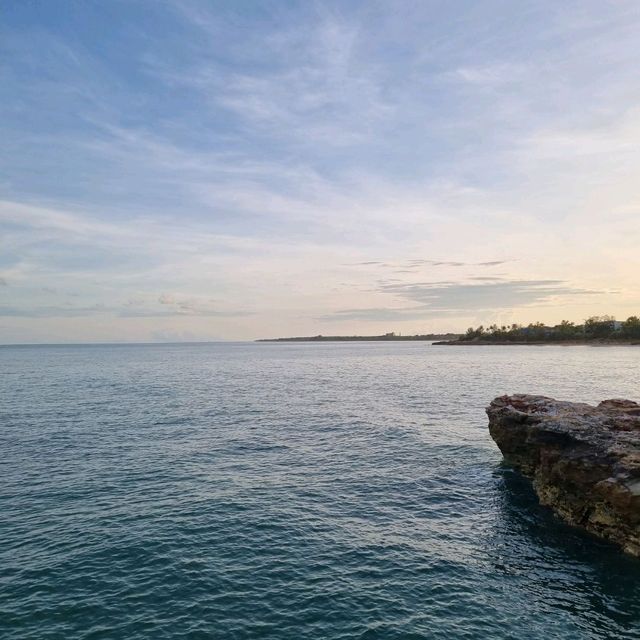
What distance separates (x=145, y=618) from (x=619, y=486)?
20872mm

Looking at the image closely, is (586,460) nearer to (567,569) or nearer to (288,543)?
(567,569)

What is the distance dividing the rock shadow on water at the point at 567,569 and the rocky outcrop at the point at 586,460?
0.93 meters

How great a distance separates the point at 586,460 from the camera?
24.5 meters

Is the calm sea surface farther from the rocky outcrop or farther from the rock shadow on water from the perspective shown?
the rocky outcrop

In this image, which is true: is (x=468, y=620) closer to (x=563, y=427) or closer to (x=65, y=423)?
(x=563, y=427)

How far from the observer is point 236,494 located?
28828 millimetres

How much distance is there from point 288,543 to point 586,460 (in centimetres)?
1596

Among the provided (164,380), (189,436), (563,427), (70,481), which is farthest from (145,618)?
(164,380)

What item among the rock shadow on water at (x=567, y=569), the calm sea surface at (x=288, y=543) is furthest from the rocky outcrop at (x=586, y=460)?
the calm sea surface at (x=288, y=543)

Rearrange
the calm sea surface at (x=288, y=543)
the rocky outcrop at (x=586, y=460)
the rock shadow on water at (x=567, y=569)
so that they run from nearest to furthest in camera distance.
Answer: the calm sea surface at (x=288, y=543) → the rock shadow on water at (x=567, y=569) → the rocky outcrop at (x=586, y=460)

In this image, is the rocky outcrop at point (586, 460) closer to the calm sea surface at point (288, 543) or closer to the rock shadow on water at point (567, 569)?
the rock shadow on water at point (567, 569)

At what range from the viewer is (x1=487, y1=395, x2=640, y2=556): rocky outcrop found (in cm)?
2184

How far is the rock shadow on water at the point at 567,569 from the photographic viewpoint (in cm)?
1697

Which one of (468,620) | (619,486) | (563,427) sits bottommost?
(468,620)
